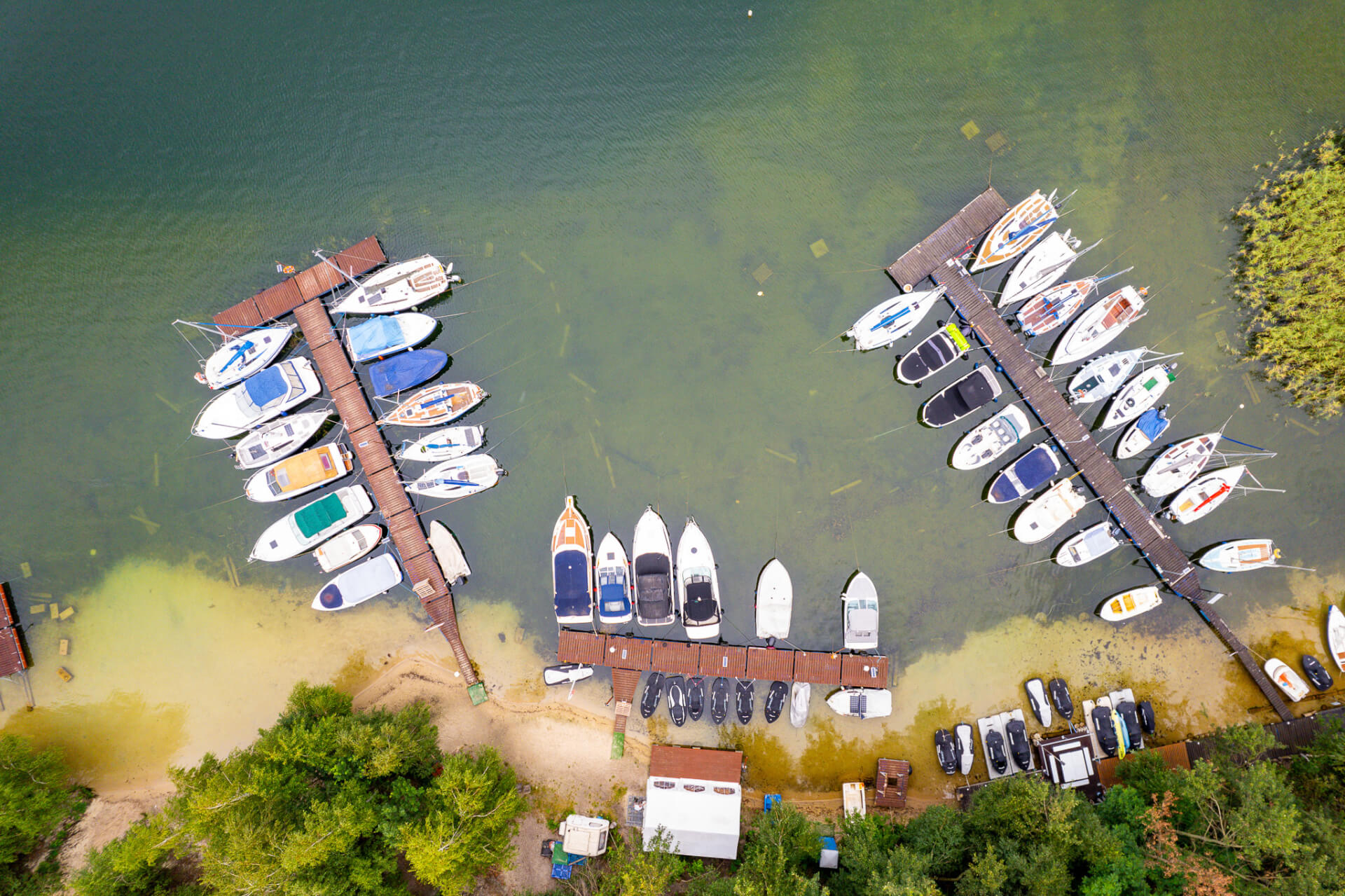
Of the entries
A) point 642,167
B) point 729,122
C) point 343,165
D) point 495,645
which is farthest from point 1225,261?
point 343,165

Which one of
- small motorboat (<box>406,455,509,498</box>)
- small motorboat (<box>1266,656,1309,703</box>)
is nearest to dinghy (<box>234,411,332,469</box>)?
small motorboat (<box>406,455,509,498</box>)

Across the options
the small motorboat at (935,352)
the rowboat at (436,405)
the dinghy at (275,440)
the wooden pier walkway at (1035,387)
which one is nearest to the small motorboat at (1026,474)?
the wooden pier walkway at (1035,387)

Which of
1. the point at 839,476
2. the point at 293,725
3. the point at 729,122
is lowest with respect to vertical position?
the point at 293,725

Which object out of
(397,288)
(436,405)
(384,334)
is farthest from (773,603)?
(397,288)

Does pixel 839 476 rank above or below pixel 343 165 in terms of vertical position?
below

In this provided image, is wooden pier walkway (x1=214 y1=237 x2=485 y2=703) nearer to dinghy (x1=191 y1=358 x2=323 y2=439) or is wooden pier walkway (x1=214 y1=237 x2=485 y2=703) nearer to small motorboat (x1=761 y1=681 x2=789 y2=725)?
dinghy (x1=191 y1=358 x2=323 y2=439)

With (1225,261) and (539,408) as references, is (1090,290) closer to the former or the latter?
(1225,261)
